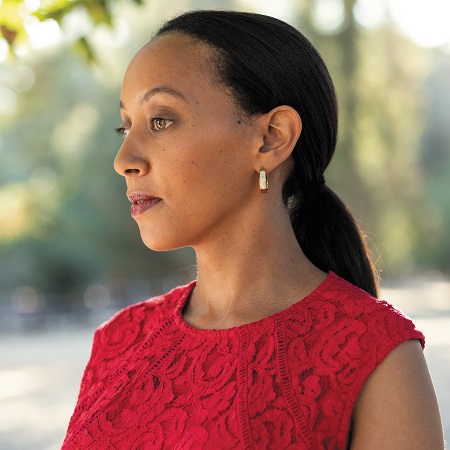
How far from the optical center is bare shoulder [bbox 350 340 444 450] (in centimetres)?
141

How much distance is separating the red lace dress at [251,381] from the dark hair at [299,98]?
209 mm

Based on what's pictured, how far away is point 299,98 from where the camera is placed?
69.3 inches

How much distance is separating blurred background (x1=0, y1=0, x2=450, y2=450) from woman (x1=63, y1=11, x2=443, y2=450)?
7692 mm

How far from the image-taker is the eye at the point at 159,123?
1702mm

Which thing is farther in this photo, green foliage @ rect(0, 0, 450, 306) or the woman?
green foliage @ rect(0, 0, 450, 306)

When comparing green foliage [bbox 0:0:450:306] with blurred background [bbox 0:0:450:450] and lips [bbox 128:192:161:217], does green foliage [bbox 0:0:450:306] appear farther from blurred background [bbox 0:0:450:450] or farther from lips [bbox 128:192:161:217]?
lips [bbox 128:192:161:217]

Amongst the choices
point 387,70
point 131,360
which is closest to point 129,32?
point 387,70

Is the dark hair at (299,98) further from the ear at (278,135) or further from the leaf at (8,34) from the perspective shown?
the leaf at (8,34)

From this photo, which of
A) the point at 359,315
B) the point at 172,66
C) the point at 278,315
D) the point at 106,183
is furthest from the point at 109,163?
the point at 359,315

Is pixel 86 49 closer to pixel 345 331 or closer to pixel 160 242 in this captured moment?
pixel 160 242

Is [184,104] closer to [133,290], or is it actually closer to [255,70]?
[255,70]

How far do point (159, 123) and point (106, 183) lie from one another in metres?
14.4

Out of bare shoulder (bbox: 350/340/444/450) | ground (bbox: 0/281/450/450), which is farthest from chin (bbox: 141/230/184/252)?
ground (bbox: 0/281/450/450)

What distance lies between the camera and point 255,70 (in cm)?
171
